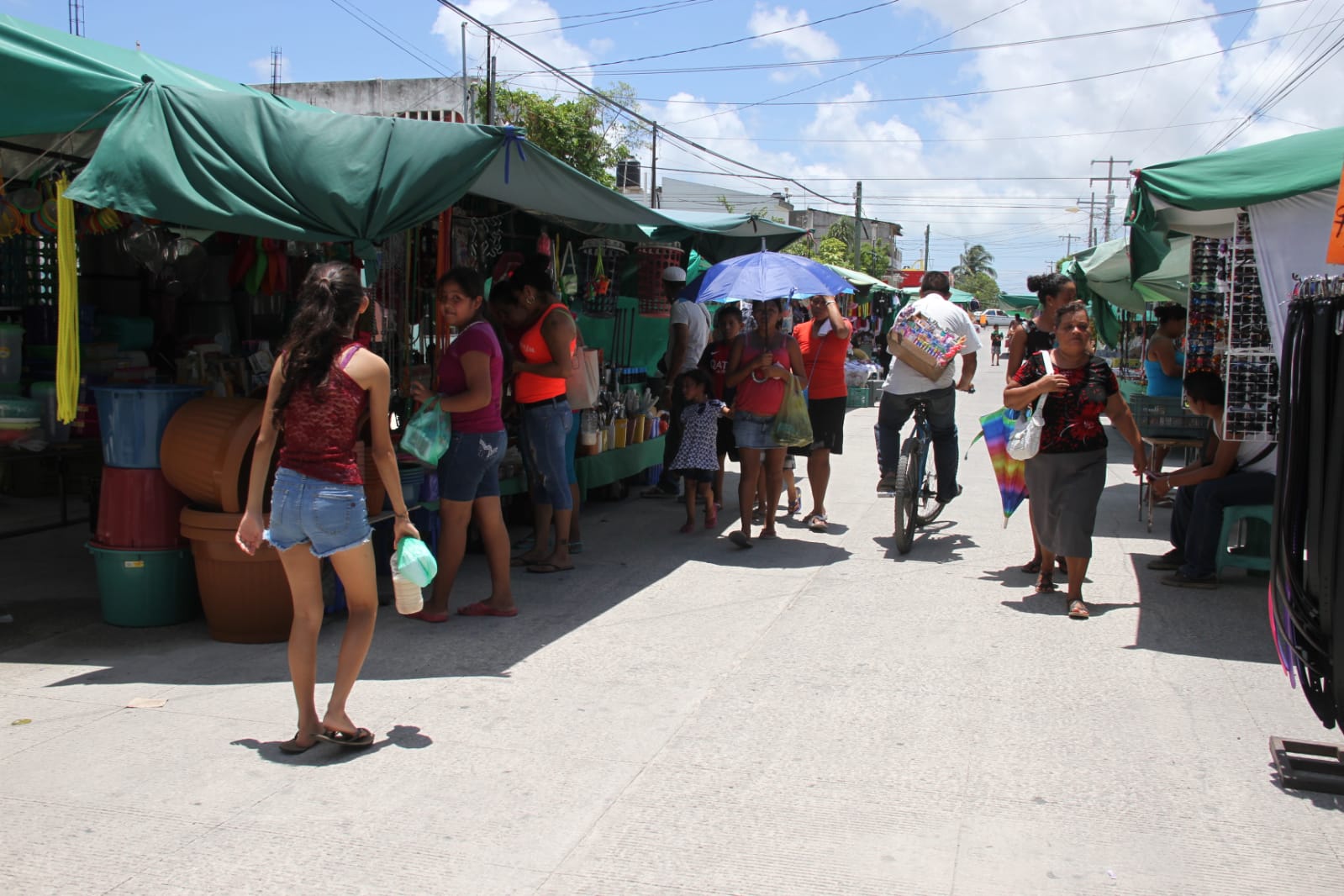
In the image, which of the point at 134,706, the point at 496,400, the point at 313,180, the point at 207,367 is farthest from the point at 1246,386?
the point at 207,367

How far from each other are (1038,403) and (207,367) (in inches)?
222

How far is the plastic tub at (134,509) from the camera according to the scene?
225 inches

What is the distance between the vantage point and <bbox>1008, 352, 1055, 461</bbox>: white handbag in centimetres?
645

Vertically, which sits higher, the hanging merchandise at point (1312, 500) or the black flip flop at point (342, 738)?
the hanging merchandise at point (1312, 500)

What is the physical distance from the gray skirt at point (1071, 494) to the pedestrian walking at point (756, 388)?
6.78 feet

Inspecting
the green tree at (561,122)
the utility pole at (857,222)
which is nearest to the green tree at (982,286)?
the utility pole at (857,222)

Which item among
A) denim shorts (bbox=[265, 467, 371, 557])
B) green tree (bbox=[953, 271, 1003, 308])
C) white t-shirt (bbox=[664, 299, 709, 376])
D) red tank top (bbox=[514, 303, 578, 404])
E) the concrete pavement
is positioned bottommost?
the concrete pavement

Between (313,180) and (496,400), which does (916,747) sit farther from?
(313,180)

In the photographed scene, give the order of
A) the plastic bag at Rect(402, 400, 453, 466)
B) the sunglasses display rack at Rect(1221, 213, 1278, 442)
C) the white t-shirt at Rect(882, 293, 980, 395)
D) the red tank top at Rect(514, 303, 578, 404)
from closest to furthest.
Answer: the plastic bag at Rect(402, 400, 453, 466)
the sunglasses display rack at Rect(1221, 213, 1278, 442)
the red tank top at Rect(514, 303, 578, 404)
the white t-shirt at Rect(882, 293, 980, 395)

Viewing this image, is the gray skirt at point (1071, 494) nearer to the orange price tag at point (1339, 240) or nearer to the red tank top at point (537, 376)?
the orange price tag at point (1339, 240)

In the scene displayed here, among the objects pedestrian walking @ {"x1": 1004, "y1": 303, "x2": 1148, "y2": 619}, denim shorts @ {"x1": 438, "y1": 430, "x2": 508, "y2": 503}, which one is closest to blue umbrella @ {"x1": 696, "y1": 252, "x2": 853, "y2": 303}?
pedestrian walking @ {"x1": 1004, "y1": 303, "x2": 1148, "y2": 619}

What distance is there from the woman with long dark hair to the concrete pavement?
0.84m

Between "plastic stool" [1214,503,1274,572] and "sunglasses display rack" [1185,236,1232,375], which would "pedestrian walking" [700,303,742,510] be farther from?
"plastic stool" [1214,503,1274,572]

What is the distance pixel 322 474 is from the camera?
410 cm
